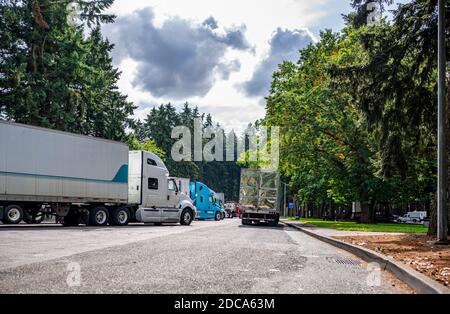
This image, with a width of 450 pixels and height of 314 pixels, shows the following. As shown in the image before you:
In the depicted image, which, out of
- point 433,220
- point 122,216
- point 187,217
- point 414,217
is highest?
point 433,220

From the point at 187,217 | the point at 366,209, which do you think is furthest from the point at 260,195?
the point at 366,209

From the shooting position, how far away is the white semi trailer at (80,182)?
66.5ft

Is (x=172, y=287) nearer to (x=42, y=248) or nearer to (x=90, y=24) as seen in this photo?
(x=42, y=248)

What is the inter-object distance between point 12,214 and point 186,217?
11.2 meters

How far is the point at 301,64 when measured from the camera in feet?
124

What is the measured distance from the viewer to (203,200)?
1790 inches

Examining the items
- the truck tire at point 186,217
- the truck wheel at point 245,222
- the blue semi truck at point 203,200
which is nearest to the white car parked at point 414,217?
the blue semi truck at point 203,200

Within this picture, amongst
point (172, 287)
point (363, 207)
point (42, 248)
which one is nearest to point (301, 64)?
point (363, 207)

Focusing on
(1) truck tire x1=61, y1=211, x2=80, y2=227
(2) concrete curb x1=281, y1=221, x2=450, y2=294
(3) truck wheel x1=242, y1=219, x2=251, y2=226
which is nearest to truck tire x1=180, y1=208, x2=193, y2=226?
(3) truck wheel x1=242, y1=219, x2=251, y2=226

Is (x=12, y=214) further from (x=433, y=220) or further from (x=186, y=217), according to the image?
(x=433, y=220)

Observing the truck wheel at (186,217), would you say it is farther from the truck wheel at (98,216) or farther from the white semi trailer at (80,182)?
the truck wheel at (98,216)

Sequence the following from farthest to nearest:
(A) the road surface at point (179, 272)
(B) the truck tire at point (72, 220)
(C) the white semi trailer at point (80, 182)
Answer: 1. (B) the truck tire at point (72, 220)
2. (C) the white semi trailer at point (80, 182)
3. (A) the road surface at point (179, 272)

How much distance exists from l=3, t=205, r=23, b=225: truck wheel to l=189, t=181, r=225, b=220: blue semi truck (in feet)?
76.6

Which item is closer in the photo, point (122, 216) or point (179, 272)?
point (179, 272)
